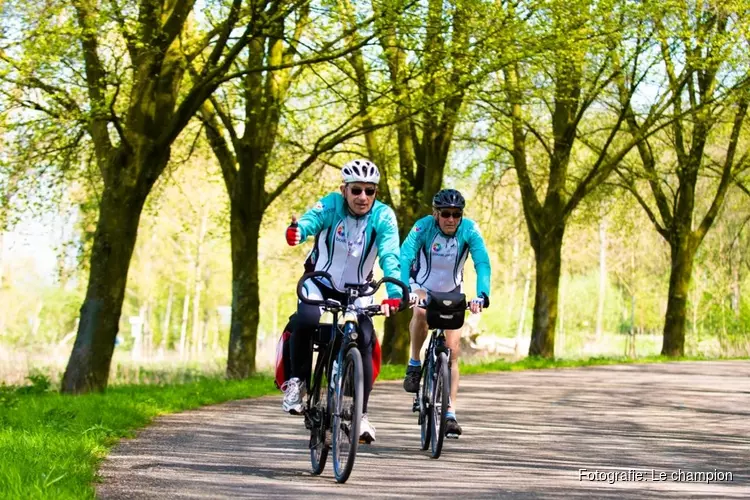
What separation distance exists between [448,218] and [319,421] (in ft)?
8.26

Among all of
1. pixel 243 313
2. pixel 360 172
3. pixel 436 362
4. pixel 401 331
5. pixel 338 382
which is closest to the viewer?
pixel 338 382

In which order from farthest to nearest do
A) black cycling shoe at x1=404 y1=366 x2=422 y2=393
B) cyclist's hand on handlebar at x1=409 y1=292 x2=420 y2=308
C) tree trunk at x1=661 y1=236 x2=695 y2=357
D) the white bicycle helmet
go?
tree trunk at x1=661 y1=236 x2=695 y2=357, black cycling shoe at x1=404 y1=366 x2=422 y2=393, cyclist's hand on handlebar at x1=409 y1=292 x2=420 y2=308, the white bicycle helmet

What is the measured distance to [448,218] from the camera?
9836 mm

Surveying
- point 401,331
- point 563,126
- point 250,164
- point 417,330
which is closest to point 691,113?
point 563,126

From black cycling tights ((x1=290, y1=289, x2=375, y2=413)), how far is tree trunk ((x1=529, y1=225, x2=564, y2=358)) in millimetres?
20100

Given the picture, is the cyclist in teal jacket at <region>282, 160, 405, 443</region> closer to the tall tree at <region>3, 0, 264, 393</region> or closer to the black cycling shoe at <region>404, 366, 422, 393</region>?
the black cycling shoe at <region>404, 366, 422, 393</region>

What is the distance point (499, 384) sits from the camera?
18.7 meters

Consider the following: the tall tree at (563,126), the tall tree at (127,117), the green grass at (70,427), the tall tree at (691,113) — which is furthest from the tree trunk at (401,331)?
the tall tree at (127,117)

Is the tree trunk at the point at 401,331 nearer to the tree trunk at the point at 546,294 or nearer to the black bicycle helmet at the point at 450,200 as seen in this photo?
the tree trunk at the point at 546,294

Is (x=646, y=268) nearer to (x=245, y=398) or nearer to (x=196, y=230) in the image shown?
(x=196, y=230)

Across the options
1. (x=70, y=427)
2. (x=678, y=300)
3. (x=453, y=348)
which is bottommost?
(x=70, y=427)

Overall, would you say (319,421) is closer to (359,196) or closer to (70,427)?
(359,196)

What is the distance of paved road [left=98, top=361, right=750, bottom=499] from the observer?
24.0ft

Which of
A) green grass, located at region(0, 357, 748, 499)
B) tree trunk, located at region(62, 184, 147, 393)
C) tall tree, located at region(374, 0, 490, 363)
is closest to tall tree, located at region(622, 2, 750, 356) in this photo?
tall tree, located at region(374, 0, 490, 363)
